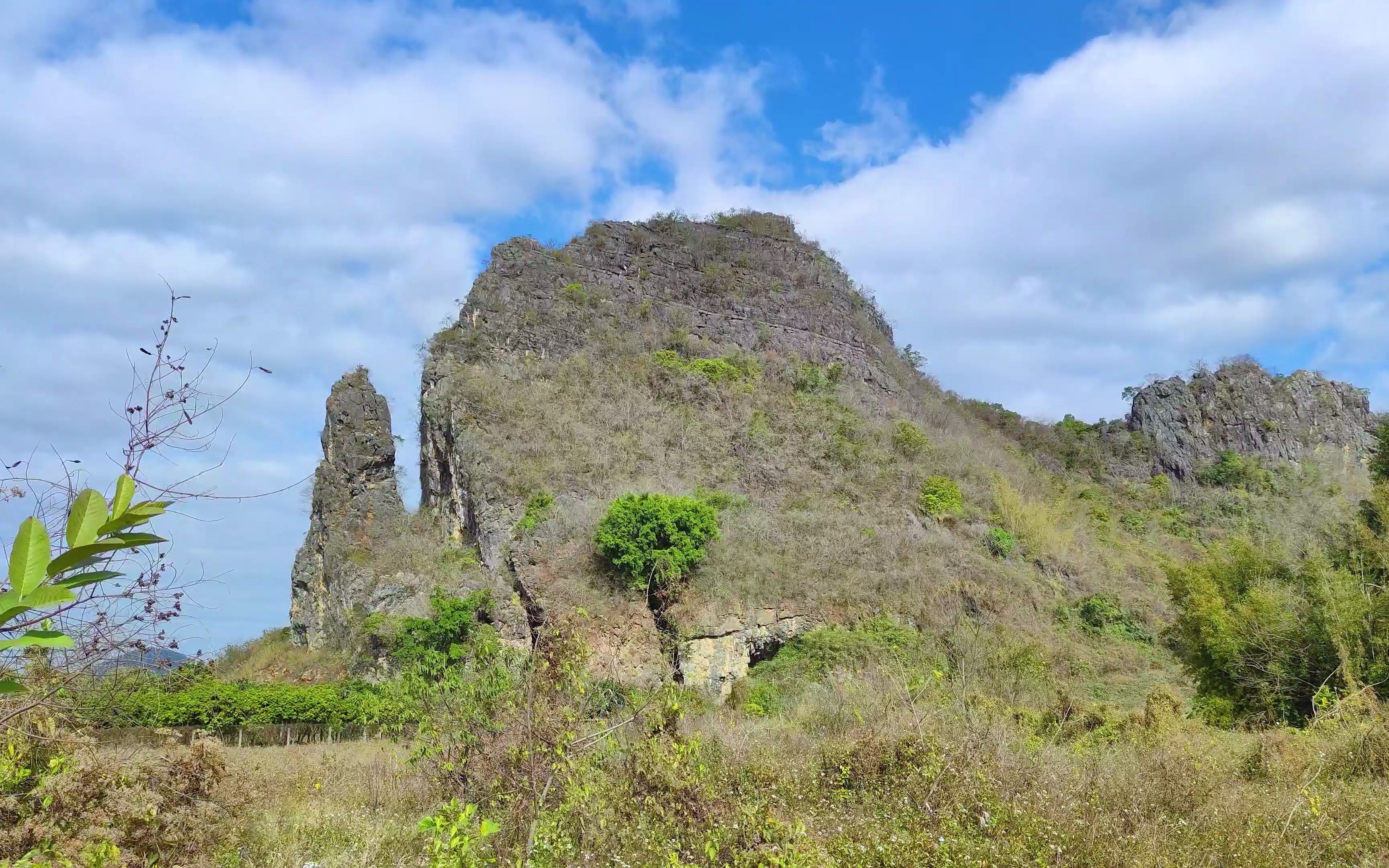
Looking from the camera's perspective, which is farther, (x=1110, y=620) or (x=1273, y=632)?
(x=1110, y=620)

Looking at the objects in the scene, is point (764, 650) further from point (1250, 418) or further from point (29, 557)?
point (1250, 418)

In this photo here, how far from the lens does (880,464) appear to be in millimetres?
28875

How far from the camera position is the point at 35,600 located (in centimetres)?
134

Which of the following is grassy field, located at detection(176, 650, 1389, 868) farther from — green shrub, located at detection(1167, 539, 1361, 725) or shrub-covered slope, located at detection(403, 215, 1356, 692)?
shrub-covered slope, located at detection(403, 215, 1356, 692)

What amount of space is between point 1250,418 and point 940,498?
2236cm

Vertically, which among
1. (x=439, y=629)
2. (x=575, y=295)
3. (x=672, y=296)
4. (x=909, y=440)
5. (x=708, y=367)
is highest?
(x=672, y=296)

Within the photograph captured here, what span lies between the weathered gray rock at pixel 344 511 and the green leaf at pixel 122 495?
947 inches

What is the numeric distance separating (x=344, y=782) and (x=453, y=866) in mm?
6101

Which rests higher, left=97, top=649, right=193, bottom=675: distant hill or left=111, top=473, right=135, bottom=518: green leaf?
left=111, top=473, right=135, bottom=518: green leaf

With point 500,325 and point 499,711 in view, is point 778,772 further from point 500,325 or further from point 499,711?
point 500,325

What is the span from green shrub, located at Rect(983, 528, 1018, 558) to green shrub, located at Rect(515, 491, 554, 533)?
12.8 meters

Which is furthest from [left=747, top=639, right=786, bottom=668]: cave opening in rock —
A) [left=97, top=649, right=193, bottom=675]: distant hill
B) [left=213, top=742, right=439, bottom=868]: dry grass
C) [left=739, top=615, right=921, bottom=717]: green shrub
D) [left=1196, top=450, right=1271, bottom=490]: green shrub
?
[left=1196, top=450, right=1271, bottom=490]: green shrub

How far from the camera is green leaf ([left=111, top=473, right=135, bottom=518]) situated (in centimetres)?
154

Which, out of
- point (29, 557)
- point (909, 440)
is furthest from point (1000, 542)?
point (29, 557)
